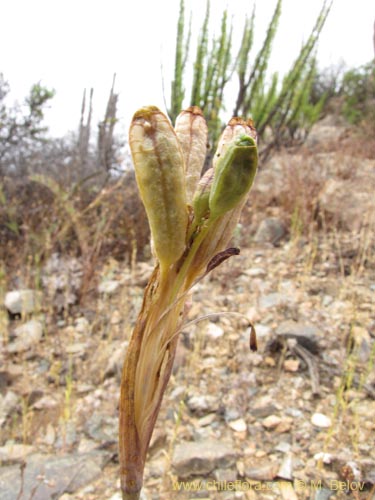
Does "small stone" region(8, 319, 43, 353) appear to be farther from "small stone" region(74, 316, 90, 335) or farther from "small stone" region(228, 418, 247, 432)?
"small stone" region(228, 418, 247, 432)

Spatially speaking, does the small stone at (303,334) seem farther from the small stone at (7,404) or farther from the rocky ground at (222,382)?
the small stone at (7,404)

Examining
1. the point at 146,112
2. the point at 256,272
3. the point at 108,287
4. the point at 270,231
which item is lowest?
the point at 108,287

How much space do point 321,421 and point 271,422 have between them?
22 cm

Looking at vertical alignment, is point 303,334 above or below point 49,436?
above

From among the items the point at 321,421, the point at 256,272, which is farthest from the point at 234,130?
the point at 256,272

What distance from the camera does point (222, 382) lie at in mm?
2240

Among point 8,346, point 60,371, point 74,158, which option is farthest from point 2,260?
point 74,158

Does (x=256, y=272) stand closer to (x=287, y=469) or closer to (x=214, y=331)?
(x=214, y=331)

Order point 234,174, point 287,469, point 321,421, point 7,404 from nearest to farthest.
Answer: point 234,174
point 287,469
point 321,421
point 7,404

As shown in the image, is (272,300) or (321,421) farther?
(272,300)

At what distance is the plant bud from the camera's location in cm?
48

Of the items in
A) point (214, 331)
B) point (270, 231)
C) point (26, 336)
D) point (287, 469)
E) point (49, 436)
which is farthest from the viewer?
point (270, 231)

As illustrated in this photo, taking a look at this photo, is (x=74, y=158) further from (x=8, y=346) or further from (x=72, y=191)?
(x=8, y=346)

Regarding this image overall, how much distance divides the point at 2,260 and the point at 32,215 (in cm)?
61
